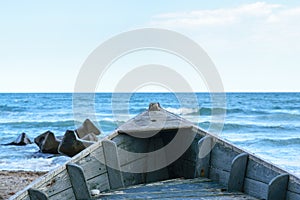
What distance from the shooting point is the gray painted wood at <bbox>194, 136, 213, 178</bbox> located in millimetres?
4617

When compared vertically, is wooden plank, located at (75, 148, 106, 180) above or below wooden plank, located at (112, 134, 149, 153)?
below

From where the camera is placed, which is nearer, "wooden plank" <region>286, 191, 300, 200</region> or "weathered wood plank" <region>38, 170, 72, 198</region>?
"wooden plank" <region>286, 191, 300, 200</region>

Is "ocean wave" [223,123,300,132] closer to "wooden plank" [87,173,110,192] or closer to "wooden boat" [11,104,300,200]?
"wooden boat" [11,104,300,200]

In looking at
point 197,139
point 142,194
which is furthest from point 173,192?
point 197,139

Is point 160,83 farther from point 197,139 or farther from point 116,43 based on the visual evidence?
point 197,139

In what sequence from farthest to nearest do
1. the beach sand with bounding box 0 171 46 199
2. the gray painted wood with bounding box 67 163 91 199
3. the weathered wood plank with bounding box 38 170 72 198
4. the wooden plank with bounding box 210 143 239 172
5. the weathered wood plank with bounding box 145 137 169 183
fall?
1. the beach sand with bounding box 0 171 46 199
2. the weathered wood plank with bounding box 145 137 169 183
3. the wooden plank with bounding box 210 143 239 172
4. the gray painted wood with bounding box 67 163 91 199
5. the weathered wood plank with bounding box 38 170 72 198

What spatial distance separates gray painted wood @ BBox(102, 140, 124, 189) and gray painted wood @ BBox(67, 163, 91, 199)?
58 centimetres

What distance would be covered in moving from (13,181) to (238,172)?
5802 mm

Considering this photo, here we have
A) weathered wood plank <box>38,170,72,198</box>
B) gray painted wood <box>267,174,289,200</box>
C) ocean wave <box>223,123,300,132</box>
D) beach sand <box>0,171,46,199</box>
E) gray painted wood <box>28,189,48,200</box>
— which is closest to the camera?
gray painted wood <box>28,189,48,200</box>

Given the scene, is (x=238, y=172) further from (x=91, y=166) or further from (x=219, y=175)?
(x=91, y=166)

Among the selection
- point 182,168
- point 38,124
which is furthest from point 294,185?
point 38,124

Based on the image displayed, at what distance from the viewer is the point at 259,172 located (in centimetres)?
375

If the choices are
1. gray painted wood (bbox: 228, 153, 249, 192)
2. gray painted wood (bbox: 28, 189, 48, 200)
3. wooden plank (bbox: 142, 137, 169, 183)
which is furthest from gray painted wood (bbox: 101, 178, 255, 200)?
gray painted wood (bbox: 28, 189, 48, 200)

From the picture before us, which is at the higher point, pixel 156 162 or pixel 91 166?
pixel 91 166
